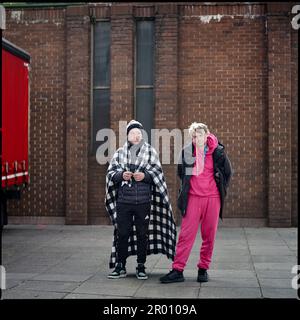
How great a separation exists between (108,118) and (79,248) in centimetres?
415

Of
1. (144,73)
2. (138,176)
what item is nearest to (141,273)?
(138,176)

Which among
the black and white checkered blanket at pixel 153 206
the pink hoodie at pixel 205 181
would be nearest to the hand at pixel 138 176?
the black and white checkered blanket at pixel 153 206

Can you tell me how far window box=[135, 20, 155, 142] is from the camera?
493 inches

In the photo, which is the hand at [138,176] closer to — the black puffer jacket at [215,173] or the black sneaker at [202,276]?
the black puffer jacket at [215,173]

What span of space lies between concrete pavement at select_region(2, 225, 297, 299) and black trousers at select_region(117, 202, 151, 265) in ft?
1.15

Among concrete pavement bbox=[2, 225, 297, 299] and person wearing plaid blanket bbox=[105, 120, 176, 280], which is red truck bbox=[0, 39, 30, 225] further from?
person wearing plaid blanket bbox=[105, 120, 176, 280]

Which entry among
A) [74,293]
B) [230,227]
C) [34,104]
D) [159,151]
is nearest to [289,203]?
[230,227]

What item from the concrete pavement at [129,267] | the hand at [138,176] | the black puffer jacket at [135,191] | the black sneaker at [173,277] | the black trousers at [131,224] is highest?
the hand at [138,176]

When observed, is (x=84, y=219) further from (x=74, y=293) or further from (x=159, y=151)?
(x=74, y=293)

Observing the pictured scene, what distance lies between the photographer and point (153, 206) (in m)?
6.88

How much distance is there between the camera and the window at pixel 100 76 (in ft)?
41.3

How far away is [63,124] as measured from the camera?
12602 millimetres

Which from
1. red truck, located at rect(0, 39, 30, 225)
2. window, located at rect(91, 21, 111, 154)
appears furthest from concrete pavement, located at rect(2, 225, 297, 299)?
window, located at rect(91, 21, 111, 154)

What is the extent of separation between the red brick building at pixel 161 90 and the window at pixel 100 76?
0.02 metres
